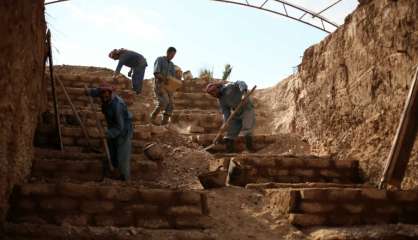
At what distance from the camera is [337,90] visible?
816 cm

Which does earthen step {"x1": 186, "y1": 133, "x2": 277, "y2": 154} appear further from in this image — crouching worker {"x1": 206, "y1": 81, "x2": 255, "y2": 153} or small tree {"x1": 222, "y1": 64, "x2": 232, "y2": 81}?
A: small tree {"x1": 222, "y1": 64, "x2": 232, "y2": 81}

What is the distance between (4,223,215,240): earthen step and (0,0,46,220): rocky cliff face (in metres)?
0.19

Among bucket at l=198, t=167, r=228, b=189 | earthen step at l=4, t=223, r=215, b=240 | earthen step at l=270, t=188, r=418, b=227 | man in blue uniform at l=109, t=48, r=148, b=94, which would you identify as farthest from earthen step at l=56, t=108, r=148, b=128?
earthen step at l=270, t=188, r=418, b=227

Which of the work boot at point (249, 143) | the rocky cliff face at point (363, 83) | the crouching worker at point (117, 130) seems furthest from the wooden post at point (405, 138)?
the work boot at point (249, 143)

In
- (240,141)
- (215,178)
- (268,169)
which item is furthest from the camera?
(240,141)

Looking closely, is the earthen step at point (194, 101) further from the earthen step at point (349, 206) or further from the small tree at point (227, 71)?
the earthen step at point (349, 206)

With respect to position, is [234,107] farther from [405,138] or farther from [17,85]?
[17,85]

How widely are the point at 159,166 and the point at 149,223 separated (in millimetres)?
2417

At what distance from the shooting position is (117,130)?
6.92 m

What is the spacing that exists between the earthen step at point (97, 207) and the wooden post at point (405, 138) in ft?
5.65

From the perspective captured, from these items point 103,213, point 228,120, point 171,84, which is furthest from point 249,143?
point 103,213

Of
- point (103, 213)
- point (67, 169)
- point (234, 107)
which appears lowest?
point (103, 213)

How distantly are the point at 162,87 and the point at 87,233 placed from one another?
6200 mm

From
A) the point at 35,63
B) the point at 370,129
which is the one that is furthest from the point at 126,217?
the point at 370,129
